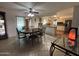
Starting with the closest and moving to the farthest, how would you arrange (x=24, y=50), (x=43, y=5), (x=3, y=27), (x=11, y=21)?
(x=24, y=50), (x=43, y=5), (x=3, y=27), (x=11, y=21)

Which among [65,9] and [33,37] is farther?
[33,37]

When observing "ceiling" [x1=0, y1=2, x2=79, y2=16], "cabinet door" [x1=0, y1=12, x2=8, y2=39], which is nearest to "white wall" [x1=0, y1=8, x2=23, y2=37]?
"cabinet door" [x1=0, y1=12, x2=8, y2=39]

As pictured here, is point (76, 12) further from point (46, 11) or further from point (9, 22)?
point (9, 22)

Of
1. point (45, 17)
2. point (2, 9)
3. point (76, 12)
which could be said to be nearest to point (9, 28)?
point (2, 9)

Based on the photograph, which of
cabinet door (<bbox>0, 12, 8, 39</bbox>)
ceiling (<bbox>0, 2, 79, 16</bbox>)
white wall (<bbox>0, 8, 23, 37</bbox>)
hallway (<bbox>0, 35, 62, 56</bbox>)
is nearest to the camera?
ceiling (<bbox>0, 2, 79, 16</bbox>)

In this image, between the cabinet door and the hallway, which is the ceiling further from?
the hallway

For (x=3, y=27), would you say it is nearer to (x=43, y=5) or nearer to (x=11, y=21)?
(x=11, y=21)

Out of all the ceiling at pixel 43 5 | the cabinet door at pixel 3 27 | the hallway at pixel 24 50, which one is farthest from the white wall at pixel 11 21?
the hallway at pixel 24 50

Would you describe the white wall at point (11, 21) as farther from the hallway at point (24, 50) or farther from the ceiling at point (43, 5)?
the hallway at point (24, 50)

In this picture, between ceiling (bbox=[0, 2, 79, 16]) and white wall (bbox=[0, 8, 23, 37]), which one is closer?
ceiling (bbox=[0, 2, 79, 16])

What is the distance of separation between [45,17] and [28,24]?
4.21ft

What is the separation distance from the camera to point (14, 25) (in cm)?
626

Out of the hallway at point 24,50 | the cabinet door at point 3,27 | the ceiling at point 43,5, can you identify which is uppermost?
the ceiling at point 43,5

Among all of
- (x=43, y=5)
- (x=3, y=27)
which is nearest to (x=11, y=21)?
(x=3, y=27)
